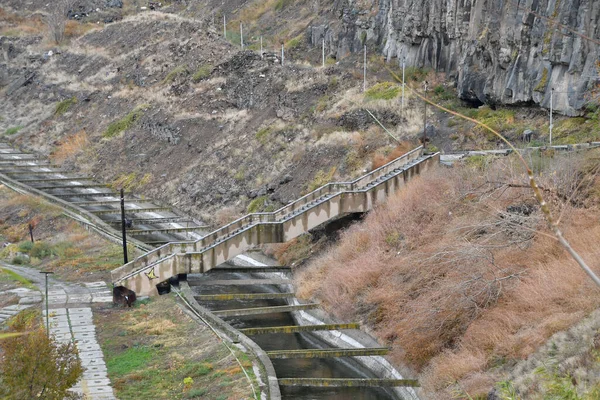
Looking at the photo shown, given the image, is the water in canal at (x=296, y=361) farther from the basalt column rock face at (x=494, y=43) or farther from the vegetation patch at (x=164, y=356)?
the basalt column rock face at (x=494, y=43)

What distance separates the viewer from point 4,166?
237ft

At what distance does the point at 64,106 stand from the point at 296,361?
6282cm

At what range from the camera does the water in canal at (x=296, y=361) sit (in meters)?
26.1

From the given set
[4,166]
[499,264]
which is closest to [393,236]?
[499,264]

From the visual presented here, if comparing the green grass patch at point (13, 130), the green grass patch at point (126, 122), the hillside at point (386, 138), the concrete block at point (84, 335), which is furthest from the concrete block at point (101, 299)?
the green grass patch at point (13, 130)

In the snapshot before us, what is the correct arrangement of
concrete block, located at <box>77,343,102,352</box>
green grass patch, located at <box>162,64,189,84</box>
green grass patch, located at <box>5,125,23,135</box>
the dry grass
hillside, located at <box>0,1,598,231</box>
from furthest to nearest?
green grass patch, located at <box>5,125,23,135</box>, green grass patch, located at <box>162,64,189,84</box>, hillside, located at <box>0,1,598,231</box>, concrete block, located at <box>77,343,102,352</box>, the dry grass

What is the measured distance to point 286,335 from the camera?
32.7 m

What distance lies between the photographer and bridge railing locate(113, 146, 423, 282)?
36650 millimetres

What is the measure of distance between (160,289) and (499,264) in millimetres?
15826

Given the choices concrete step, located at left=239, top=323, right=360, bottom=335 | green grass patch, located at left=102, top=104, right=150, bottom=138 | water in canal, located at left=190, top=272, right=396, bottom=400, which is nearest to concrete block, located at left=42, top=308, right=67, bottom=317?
water in canal, located at left=190, top=272, right=396, bottom=400

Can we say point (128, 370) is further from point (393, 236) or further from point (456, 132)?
point (456, 132)

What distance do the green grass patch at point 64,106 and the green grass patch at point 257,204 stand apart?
41798 mm

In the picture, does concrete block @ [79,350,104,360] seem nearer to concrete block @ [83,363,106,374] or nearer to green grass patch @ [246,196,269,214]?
concrete block @ [83,363,106,374]

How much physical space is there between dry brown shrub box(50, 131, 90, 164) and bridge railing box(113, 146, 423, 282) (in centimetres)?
3830
